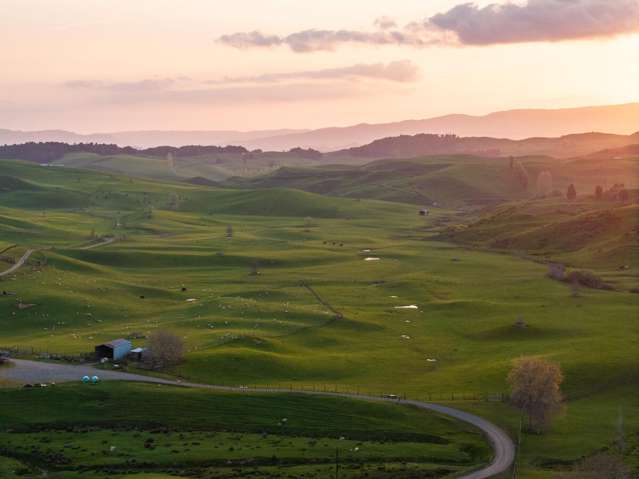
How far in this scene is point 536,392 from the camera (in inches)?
3388

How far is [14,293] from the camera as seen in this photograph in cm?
14788

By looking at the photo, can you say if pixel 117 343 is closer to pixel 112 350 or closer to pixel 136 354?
pixel 112 350

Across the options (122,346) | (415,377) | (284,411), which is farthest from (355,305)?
(284,411)

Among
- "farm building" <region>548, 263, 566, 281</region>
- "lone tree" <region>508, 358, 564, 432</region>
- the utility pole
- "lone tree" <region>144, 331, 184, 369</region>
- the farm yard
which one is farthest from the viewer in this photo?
→ "farm building" <region>548, 263, 566, 281</region>

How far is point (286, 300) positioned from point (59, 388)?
7284cm

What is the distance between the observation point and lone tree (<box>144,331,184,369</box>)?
10500 centimetres

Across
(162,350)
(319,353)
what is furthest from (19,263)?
(319,353)

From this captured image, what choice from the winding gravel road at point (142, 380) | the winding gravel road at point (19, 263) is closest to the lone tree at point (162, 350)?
the winding gravel road at point (142, 380)

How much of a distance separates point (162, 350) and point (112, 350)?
773 cm

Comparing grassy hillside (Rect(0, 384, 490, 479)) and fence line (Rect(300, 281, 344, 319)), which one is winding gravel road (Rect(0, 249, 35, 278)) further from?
grassy hillside (Rect(0, 384, 490, 479))

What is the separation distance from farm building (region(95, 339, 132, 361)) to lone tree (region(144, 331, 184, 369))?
5053 mm

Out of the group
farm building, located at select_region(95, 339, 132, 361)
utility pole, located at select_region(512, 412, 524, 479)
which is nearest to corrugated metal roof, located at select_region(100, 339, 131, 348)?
farm building, located at select_region(95, 339, 132, 361)

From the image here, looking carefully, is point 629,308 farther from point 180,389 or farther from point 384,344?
point 180,389

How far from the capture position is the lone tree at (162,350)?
10500 cm
